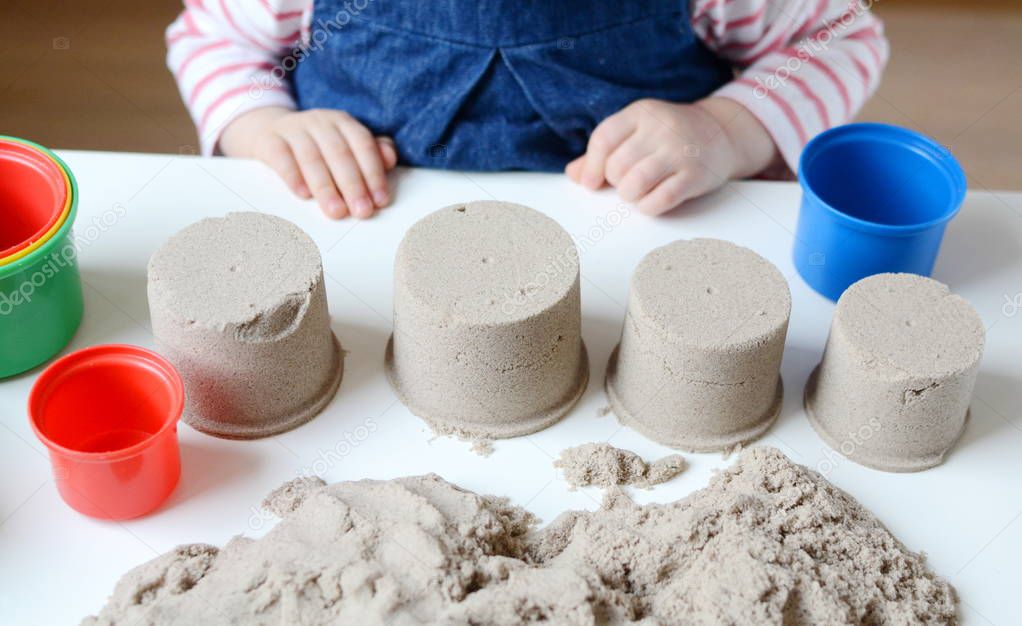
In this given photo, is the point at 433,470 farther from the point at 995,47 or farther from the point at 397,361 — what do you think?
the point at 995,47

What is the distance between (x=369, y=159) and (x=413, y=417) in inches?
11.2

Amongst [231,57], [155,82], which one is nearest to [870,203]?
[231,57]

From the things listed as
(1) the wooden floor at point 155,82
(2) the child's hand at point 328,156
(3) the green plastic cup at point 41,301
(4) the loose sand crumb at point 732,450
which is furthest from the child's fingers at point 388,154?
(1) the wooden floor at point 155,82

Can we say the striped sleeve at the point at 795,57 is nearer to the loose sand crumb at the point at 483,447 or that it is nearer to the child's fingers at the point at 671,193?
the child's fingers at the point at 671,193

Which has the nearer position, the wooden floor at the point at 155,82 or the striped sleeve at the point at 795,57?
the striped sleeve at the point at 795,57

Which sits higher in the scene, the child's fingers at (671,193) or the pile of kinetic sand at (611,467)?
the child's fingers at (671,193)

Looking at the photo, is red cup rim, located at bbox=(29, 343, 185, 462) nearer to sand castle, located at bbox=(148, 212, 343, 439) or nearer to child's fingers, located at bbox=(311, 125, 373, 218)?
sand castle, located at bbox=(148, 212, 343, 439)

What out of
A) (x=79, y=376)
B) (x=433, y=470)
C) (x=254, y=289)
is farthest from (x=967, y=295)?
(x=79, y=376)

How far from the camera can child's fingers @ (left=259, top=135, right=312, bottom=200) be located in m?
1.08

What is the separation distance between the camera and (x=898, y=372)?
84 centimetres

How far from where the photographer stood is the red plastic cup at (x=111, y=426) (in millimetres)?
815

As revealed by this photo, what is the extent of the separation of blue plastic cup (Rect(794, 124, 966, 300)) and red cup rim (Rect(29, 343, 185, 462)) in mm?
526

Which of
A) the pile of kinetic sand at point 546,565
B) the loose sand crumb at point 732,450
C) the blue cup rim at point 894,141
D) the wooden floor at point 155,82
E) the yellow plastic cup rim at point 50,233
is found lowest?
the wooden floor at point 155,82

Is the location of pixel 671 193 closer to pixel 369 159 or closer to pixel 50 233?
pixel 369 159
